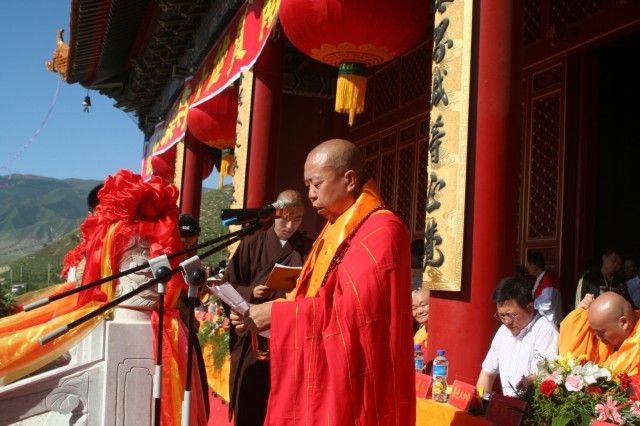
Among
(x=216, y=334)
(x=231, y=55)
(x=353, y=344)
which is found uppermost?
(x=231, y=55)

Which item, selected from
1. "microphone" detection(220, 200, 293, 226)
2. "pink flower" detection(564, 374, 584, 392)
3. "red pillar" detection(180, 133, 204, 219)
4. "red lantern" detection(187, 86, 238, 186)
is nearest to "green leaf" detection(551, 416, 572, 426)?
"pink flower" detection(564, 374, 584, 392)

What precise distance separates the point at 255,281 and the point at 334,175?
4.87ft

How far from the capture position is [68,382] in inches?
101

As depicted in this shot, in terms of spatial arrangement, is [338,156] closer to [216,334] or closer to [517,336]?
[517,336]

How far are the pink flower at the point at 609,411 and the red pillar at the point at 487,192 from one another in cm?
116

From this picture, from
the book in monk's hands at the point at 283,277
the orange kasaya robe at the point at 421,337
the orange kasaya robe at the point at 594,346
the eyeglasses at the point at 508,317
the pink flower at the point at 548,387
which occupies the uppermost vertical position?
the book in monk's hands at the point at 283,277

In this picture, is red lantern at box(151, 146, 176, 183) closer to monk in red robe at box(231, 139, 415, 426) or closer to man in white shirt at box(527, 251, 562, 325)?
man in white shirt at box(527, 251, 562, 325)

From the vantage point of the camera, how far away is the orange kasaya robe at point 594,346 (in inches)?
102

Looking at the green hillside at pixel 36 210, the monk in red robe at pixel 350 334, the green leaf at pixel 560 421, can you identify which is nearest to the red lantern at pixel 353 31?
the monk in red robe at pixel 350 334

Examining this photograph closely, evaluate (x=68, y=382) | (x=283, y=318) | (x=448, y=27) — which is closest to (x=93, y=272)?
(x=68, y=382)

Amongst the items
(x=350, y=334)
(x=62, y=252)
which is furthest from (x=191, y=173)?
(x=62, y=252)

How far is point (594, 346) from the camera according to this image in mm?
2867

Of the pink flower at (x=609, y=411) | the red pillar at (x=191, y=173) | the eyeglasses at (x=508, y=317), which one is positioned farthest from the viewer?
the red pillar at (x=191, y=173)

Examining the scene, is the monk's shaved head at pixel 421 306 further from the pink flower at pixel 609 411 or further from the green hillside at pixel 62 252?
the green hillside at pixel 62 252
